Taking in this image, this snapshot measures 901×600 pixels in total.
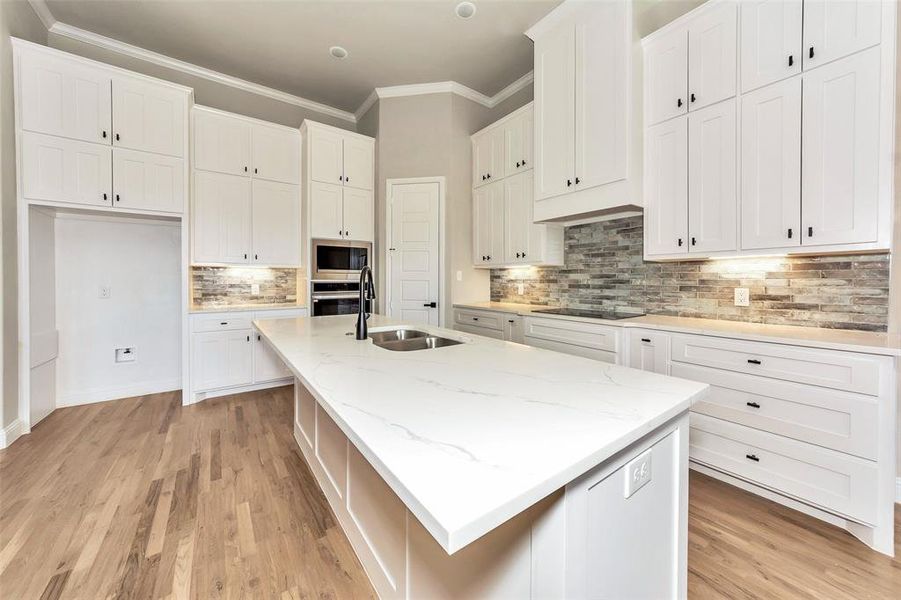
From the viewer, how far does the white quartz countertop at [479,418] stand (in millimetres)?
546

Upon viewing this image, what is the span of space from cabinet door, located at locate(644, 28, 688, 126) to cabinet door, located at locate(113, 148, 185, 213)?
403 centimetres

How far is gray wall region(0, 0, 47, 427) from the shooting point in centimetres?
249

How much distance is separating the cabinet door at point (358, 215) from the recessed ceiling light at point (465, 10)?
201 cm

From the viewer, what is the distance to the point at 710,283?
2539mm

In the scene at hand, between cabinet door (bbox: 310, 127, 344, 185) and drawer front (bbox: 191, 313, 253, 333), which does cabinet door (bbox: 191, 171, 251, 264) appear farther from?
cabinet door (bbox: 310, 127, 344, 185)

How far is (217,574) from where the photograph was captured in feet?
4.84

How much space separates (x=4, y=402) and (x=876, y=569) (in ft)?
16.5

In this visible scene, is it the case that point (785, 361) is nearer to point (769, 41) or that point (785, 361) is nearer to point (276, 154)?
point (769, 41)

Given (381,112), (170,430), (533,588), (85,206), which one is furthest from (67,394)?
(533,588)

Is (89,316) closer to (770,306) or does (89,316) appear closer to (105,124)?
(105,124)

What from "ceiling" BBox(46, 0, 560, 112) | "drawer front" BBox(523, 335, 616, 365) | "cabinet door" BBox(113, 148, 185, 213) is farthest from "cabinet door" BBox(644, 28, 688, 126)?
"cabinet door" BBox(113, 148, 185, 213)

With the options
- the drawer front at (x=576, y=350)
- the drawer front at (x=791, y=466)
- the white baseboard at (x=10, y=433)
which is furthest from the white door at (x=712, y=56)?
Result: the white baseboard at (x=10, y=433)

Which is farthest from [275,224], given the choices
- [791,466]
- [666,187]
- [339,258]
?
[791,466]

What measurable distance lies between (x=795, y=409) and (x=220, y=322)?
4406 millimetres
